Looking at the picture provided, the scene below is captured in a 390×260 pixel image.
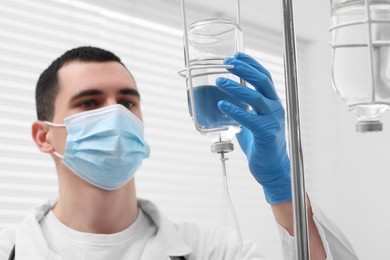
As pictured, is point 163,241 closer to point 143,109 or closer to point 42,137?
point 42,137

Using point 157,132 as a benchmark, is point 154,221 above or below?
below

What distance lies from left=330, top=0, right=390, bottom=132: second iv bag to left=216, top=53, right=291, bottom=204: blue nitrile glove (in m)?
0.30

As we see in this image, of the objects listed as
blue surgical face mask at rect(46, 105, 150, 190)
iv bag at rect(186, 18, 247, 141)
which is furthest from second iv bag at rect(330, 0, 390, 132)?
blue surgical face mask at rect(46, 105, 150, 190)

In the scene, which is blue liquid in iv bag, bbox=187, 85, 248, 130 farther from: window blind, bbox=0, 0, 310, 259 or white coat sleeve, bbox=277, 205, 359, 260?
window blind, bbox=0, 0, 310, 259

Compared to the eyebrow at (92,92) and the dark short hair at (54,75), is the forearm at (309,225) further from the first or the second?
the dark short hair at (54,75)

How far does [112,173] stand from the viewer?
1.88 metres

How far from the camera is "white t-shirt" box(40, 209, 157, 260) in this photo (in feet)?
6.04

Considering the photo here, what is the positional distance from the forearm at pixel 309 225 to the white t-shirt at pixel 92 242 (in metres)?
0.52

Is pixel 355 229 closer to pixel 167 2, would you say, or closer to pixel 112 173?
pixel 167 2

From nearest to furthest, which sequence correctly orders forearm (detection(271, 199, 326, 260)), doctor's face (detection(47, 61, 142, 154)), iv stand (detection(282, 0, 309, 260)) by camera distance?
iv stand (detection(282, 0, 309, 260))
forearm (detection(271, 199, 326, 260))
doctor's face (detection(47, 61, 142, 154))

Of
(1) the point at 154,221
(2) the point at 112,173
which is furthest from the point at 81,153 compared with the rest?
(1) the point at 154,221

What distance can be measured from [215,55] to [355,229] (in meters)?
2.36

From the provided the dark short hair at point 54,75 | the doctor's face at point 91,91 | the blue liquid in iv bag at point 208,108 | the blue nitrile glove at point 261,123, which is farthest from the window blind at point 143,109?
the blue liquid in iv bag at point 208,108

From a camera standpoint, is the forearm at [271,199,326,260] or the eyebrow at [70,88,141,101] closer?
the forearm at [271,199,326,260]
